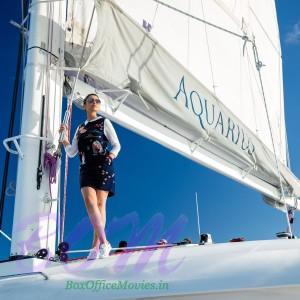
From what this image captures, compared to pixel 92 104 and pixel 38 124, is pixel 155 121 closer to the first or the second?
pixel 92 104

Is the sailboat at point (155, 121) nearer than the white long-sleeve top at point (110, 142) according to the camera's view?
Yes

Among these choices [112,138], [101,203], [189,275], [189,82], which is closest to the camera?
[189,275]

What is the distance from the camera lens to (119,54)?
3570 millimetres

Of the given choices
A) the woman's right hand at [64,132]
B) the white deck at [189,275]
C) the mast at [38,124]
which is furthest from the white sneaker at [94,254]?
the woman's right hand at [64,132]

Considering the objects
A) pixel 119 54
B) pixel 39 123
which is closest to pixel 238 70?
pixel 119 54

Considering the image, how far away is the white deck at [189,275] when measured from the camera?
1.79 metres

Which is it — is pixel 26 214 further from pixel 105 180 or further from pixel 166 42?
pixel 166 42

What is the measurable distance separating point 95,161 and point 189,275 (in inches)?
40.1

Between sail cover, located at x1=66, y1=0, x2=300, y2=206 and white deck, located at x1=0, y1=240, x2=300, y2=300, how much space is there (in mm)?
1603

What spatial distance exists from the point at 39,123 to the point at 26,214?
548 millimetres

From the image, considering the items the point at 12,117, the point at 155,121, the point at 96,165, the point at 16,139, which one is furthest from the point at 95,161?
the point at 155,121

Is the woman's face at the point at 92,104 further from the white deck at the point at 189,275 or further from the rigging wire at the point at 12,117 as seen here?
the white deck at the point at 189,275

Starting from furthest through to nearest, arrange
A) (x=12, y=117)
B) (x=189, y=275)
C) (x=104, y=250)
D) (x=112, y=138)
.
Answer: (x=12, y=117) → (x=112, y=138) → (x=104, y=250) → (x=189, y=275)

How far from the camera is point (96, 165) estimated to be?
8.74 ft
